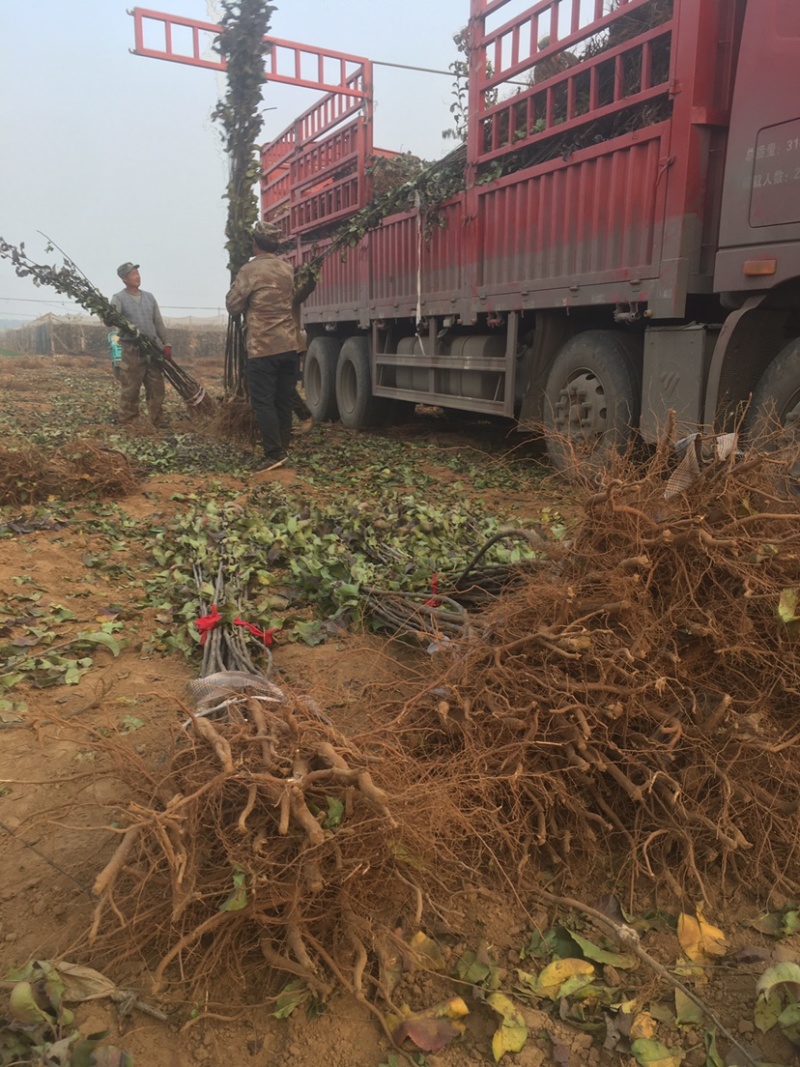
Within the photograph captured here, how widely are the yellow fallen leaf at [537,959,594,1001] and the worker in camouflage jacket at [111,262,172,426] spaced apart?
9.49 metres

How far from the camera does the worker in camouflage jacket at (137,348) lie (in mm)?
9891

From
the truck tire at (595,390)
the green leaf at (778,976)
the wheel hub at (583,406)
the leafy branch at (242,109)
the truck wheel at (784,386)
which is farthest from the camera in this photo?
the leafy branch at (242,109)

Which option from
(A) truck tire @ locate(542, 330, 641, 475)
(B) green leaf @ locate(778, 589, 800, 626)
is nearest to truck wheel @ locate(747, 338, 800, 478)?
(A) truck tire @ locate(542, 330, 641, 475)

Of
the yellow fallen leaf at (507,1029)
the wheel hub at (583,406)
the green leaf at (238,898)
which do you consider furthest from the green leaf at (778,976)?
the wheel hub at (583,406)

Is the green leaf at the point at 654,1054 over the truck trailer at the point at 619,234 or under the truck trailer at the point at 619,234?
under

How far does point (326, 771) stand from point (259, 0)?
9942mm

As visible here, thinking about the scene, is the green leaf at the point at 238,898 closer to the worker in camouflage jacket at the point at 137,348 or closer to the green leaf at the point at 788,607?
the green leaf at the point at 788,607

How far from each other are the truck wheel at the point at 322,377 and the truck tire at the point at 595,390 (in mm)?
5445

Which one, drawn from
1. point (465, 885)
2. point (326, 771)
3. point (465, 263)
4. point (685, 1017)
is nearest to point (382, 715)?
point (465, 885)

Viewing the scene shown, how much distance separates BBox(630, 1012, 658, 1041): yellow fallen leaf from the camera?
63.8 inches

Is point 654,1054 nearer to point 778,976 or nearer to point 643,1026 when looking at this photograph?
point 643,1026

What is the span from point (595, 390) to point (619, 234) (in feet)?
3.89

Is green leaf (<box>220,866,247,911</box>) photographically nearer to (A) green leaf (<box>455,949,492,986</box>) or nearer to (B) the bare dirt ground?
(B) the bare dirt ground

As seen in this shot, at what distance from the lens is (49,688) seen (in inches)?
121
